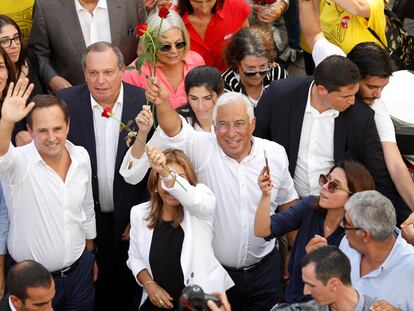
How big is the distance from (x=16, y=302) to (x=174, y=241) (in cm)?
102

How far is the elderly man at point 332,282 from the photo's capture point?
14.6ft

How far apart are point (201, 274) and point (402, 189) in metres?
1.49

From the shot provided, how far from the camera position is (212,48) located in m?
7.08

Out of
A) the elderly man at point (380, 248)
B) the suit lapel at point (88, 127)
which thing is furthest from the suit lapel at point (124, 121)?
the elderly man at point (380, 248)

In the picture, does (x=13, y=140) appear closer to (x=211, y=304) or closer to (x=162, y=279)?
(x=162, y=279)

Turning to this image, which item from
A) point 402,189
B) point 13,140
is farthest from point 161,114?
point 402,189

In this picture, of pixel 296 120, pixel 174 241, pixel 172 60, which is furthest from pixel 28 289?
pixel 172 60

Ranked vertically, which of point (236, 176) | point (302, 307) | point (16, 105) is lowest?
point (302, 307)

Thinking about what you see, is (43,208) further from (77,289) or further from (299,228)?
(299,228)

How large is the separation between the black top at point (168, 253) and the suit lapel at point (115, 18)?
1.99 metres

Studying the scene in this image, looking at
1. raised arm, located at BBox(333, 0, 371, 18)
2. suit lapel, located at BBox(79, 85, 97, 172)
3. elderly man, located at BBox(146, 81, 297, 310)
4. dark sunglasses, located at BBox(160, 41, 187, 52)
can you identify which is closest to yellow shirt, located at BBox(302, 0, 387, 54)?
raised arm, located at BBox(333, 0, 371, 18)

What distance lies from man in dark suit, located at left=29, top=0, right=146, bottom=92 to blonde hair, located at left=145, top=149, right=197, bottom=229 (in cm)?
162

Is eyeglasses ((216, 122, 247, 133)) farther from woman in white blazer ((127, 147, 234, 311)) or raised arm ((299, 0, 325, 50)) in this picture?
raised arm ((299, 0, 325, 50))

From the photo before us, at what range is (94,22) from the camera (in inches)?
264
